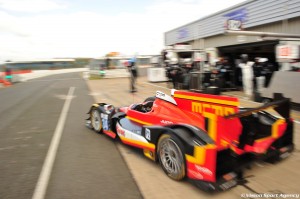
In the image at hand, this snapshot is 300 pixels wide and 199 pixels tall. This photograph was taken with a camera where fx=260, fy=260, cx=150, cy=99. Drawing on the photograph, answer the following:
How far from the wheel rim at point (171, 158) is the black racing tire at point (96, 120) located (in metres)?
2.37

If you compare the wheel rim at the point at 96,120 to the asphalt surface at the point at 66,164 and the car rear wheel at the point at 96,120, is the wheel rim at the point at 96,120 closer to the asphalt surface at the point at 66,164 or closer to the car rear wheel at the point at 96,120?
the car rear wheel at the point at 96,120

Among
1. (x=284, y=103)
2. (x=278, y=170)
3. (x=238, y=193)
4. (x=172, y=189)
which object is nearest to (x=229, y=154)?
(x=238, y=193)

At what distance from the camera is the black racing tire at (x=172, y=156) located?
3.22 m

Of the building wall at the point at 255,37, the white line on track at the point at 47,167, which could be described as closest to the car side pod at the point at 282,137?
the white line on track at the point at 47,167

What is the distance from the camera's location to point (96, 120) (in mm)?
5875

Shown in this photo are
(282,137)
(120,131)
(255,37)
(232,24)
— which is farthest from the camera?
(255,37)

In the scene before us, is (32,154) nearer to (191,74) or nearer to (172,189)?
(172,189)

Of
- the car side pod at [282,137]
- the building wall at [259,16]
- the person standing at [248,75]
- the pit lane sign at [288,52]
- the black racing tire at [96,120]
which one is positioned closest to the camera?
the car side pod at [282,137]

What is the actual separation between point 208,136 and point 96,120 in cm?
332

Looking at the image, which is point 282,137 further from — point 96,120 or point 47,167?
point 96,120

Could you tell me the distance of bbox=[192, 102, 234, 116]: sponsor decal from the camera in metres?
3.36

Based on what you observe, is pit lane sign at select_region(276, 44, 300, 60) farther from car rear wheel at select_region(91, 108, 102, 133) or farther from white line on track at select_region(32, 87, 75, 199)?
white line on track at select_region(32, 87, 75, 199)

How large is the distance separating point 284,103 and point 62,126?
16.8 ft

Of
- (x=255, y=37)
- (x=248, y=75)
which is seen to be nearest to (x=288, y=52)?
(x=248, y=75)
